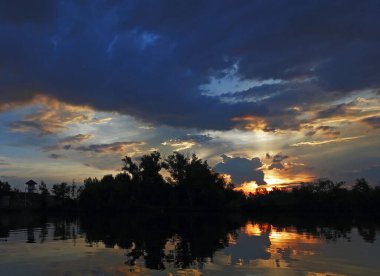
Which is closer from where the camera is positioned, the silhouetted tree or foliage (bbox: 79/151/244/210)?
foliage (bbox: 79/151/244/210)

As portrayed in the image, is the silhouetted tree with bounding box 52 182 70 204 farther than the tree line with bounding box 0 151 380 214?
Yes

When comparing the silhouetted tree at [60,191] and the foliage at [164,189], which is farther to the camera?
the silhouetted tree at [60,191]

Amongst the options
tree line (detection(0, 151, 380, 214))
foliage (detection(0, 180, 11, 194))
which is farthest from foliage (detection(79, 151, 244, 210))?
foliage (detection(0, 180, 11, 194))

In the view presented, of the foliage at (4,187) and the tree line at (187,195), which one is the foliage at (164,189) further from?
the foliage at (4,187)

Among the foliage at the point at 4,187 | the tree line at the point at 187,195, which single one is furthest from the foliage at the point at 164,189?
the foliage at the point at 4,187

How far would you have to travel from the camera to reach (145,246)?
29188 millimetres

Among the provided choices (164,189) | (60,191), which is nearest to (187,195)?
(164,189)

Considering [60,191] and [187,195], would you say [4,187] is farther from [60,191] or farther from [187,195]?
[187,195]

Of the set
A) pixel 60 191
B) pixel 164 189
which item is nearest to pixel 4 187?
pixel 60 191

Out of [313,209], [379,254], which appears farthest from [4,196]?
[379,254]

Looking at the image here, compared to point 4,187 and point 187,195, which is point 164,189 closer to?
point 187,195

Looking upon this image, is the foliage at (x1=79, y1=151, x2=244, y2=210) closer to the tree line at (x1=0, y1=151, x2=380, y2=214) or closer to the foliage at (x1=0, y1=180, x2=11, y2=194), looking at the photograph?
the tree line at (x1=0, y1=151, x2=380, y2=214)

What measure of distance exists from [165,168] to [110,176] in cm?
1957

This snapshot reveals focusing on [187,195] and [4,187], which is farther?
[4,187]
